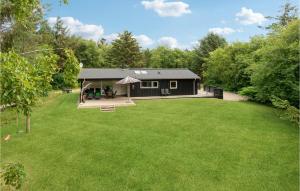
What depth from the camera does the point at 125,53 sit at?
183 ft

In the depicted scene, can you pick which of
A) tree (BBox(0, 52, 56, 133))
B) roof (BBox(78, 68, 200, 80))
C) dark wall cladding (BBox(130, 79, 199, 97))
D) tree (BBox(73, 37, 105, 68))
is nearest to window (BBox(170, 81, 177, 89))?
dark wall cladding (BBox(130, 79, 199, 97))

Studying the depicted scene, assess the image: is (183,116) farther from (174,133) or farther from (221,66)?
(221,66)

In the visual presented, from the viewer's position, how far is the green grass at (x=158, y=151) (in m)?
8.38

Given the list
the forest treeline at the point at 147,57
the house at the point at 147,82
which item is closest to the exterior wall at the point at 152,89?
the house at the point at 147,82

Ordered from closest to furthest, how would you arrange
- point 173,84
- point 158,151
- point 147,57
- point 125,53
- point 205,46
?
point 158,151 < point 173,84 < point 205,46 < point 125,53 < point 147,57

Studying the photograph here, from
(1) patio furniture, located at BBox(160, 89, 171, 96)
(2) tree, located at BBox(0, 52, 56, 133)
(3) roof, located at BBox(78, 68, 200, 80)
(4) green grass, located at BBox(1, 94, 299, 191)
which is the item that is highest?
(3) roof, located at BBox(78, 68, 200, 80)

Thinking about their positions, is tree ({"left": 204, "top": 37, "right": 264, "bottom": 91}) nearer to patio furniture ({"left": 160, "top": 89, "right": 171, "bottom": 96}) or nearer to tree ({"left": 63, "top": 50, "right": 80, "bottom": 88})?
patio furniture ({"left": 160, "top": 89, "right": 171, "bottom": 96})

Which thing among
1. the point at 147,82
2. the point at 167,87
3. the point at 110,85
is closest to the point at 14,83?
the point at 147,82

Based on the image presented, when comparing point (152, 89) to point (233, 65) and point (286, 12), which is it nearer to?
point (233, 65)

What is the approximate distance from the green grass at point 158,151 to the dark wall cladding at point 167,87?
25.7 ft

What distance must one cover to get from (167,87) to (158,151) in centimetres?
1557

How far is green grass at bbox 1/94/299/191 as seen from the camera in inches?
330

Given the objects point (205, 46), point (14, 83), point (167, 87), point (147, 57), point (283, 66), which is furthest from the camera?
point (147, 57)

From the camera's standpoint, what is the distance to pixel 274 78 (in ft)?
59.3
